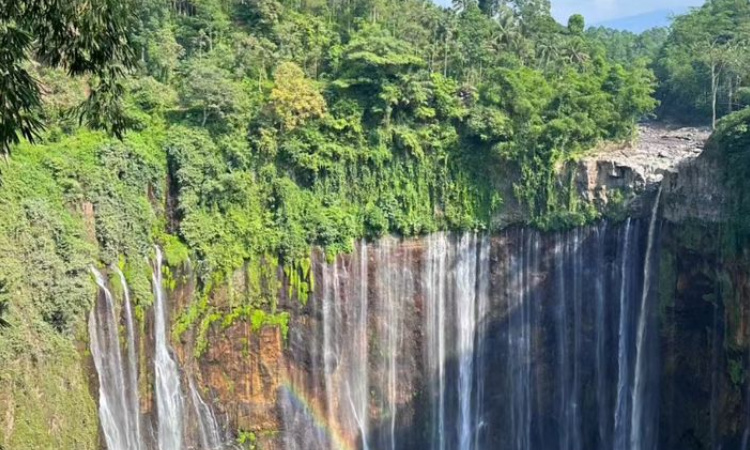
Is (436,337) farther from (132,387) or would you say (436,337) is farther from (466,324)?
(132,387)

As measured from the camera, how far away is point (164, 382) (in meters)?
21.1

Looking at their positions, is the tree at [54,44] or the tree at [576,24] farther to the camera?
the tree at [576,24]

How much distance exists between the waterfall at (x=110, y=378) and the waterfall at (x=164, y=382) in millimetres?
1258

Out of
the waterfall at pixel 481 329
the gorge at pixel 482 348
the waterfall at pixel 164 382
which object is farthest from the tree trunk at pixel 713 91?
the waterfall at pixel 164 382

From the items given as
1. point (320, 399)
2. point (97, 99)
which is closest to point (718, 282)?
point (320, 399)

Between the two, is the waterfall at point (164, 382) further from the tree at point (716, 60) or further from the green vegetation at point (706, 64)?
the green vegetation at point (706, 64)

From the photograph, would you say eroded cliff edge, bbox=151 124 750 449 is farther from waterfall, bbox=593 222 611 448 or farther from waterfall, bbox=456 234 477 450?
waterfall, bbox=456 234 477 450

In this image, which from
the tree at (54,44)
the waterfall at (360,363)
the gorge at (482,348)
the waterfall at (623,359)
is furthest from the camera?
the waterfall at (360,363)

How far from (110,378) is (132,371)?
0.88 meters

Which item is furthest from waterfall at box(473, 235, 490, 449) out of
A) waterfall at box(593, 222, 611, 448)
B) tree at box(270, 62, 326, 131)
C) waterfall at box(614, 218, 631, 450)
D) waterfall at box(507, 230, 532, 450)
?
tree at box(270, 62, 326, 131)

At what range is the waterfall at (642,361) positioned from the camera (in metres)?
23.8

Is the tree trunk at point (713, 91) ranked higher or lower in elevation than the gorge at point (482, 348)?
higher

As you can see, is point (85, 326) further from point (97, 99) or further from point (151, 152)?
point (97, 99)

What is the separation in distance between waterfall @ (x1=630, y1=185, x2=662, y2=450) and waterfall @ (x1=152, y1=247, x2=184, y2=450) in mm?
13169
